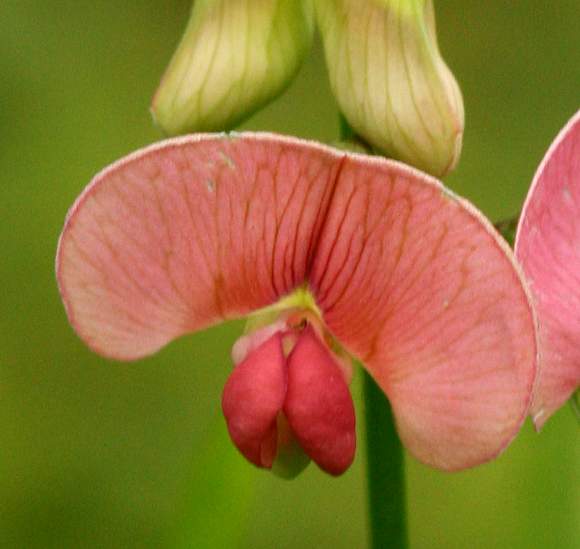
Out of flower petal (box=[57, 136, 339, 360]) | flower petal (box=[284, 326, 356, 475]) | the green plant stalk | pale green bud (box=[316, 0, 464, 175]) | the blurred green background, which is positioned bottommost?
the blurred green background

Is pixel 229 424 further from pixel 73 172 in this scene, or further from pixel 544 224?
pixel 73 172

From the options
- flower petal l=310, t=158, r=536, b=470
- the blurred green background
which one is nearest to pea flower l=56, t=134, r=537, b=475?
flower petal l=310, t=158, r=536, b=470

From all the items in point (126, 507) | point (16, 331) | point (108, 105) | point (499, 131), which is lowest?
point (126, 507)

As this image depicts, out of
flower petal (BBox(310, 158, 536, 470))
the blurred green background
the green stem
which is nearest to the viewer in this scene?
flower petal (BBox(310, 158, 536, 470))

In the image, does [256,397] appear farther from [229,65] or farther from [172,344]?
[172,344]

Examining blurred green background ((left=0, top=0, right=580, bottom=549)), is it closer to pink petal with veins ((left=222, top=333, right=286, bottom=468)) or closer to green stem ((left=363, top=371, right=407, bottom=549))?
green stem ((left=363, top=371, right=407, bottom=549))

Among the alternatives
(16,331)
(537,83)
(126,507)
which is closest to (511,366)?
(126,507)
